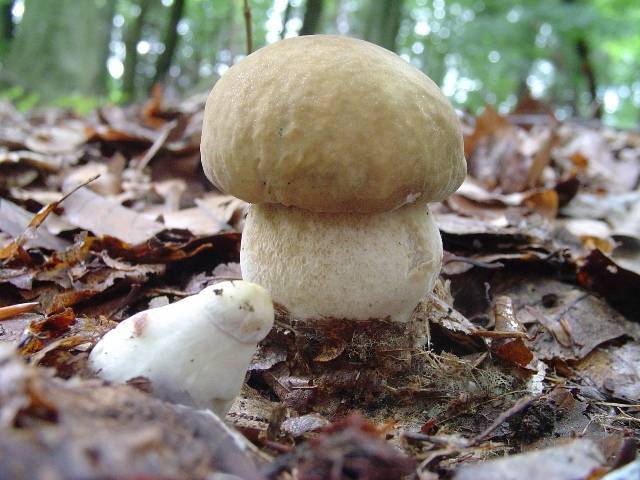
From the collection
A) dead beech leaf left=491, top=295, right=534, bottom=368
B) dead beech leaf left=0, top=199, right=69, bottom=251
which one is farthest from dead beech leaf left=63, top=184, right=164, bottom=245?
dead beech leaf left=491, top=295, right=534, bottom=368

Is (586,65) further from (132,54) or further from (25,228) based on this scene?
(25,228)

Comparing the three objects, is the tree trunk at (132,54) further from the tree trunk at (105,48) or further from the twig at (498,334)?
the twig at (498,334)

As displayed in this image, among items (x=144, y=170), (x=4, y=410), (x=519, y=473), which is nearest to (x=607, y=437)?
(x=519, y=473)

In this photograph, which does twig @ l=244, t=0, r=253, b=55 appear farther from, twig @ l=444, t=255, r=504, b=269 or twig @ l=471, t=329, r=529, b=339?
twig @ l=471, t=329, r=529, b=339

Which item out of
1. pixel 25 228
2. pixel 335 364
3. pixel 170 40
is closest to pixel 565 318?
pixel 335 364

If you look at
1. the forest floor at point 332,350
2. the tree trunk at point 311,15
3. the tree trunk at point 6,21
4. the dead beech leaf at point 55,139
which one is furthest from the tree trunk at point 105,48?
the forest floor at point 332,350

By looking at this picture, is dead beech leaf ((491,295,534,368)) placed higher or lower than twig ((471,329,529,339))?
lower

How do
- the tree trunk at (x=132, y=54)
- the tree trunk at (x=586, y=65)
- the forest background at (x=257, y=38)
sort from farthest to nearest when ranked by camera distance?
the tree trunk at (x=132, y=54) → the tree trunk at (x=586, y=65) → the forest background at (x=257, y=38)

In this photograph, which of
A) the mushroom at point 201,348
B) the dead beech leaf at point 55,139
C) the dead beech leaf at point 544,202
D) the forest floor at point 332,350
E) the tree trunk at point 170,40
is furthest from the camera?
the tree trunk at point 170,40
